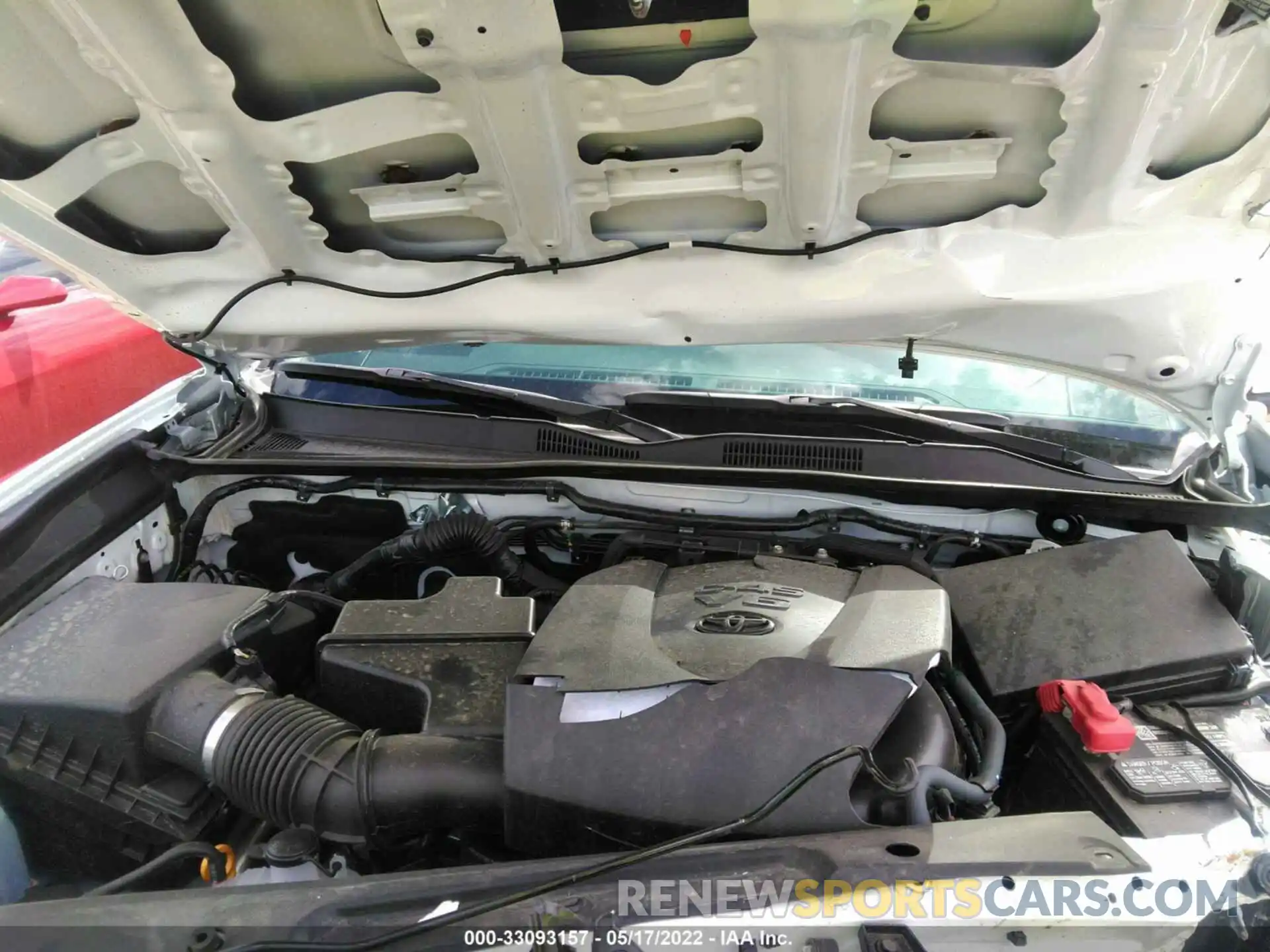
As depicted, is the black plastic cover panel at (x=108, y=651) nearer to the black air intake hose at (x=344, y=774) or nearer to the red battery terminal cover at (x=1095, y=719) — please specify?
the black air intake hose at (x=344, y=774)

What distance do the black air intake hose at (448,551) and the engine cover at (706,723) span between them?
1.57ft

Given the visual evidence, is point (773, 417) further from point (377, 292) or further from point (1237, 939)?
point (1237, 939)

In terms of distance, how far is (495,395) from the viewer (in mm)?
2021

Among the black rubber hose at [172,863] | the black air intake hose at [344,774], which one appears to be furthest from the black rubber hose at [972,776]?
the black rubber hose at [172,863]

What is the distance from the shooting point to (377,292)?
A: 1.76 meters

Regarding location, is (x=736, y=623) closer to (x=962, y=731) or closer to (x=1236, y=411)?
(x=962, y=731)

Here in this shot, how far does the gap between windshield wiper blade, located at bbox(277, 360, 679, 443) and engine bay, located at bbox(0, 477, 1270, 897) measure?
0.44 metres

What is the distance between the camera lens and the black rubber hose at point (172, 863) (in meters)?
1.16

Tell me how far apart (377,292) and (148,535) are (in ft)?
2.58

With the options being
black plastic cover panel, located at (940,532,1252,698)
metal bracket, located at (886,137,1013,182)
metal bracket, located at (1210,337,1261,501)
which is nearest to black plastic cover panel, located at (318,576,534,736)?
black plastic cover panel, located at (940,532,1252,698)

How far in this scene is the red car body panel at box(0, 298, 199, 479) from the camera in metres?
3.35

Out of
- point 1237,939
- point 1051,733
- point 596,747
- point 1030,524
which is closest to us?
point 1237,939

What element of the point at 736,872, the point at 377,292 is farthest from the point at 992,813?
the point at 377,292

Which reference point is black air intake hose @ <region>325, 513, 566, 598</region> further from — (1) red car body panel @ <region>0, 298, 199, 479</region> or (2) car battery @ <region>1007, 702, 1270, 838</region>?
(1) red car body panel @ <region>0, 298, 199, 479</region>
